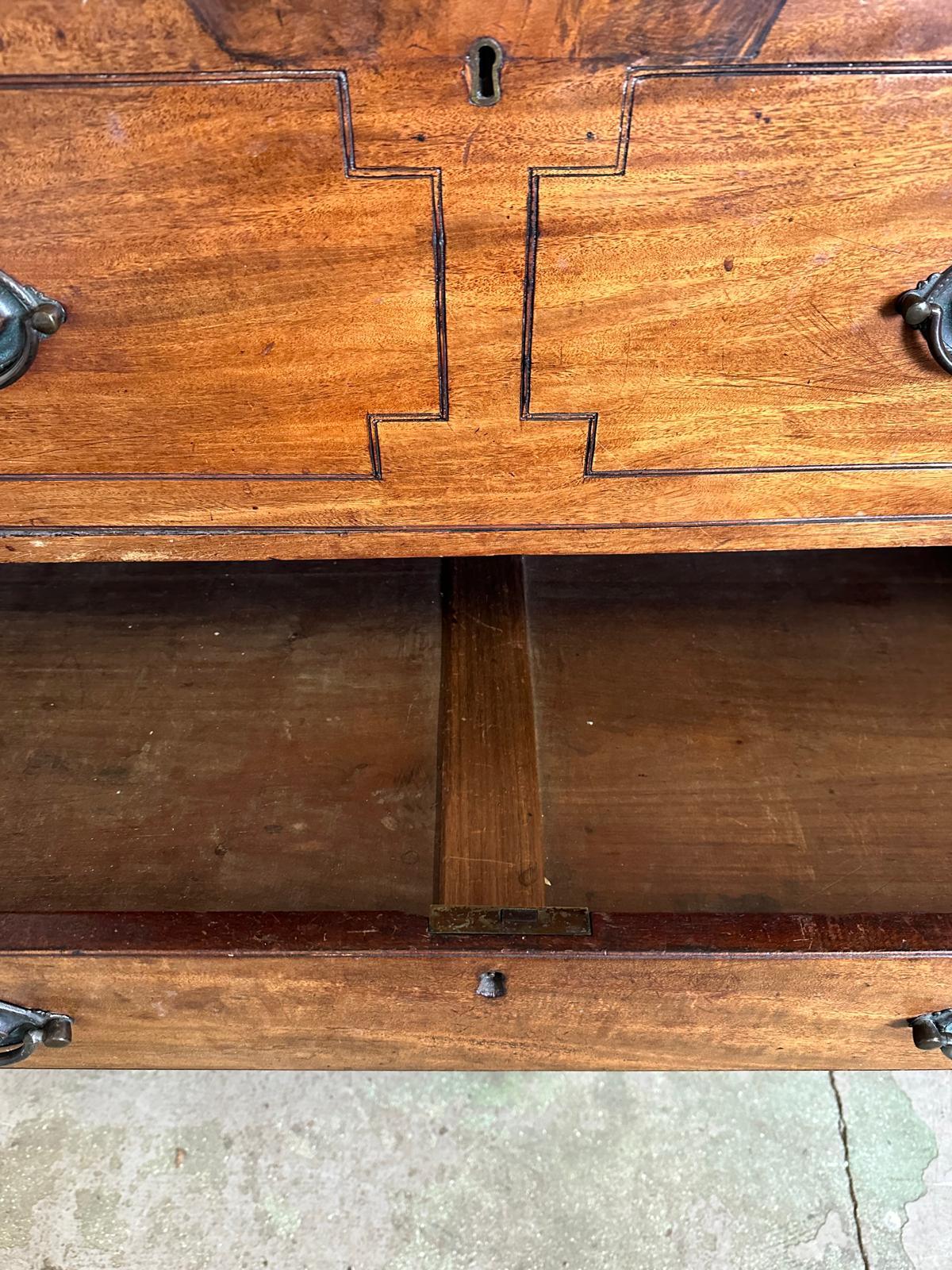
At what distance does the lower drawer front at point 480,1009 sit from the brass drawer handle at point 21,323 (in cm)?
32

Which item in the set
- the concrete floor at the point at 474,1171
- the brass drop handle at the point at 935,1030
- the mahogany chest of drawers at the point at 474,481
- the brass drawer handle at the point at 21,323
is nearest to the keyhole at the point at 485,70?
the mahogany chest of drawers at the point at 474,481

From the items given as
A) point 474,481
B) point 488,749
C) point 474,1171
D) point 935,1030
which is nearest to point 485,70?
point 474,481

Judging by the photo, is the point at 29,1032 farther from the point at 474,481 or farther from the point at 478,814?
the point at 474,481

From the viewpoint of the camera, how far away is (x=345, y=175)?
421mm

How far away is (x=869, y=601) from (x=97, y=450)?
66 cm

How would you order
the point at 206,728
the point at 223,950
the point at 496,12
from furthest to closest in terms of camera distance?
the point at 206,728
the point at 223,950
the point at 496,12

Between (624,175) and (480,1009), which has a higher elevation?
(624,175)

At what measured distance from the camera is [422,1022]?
547 mm

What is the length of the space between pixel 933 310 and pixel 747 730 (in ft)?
1.07

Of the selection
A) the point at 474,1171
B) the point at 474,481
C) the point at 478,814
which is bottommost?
the point at 474,1171

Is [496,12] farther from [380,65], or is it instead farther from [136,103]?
[136,103]

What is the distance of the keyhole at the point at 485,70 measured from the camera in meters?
0.39

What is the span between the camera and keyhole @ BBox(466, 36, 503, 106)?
1.27ft

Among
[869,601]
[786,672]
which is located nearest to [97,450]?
[786,672]
